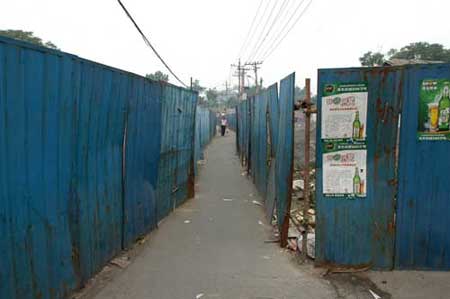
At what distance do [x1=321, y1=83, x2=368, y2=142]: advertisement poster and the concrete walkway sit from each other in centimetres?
Answer: 176

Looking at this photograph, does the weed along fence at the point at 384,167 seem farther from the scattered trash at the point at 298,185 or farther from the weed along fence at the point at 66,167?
the scattered trash at the point at 298,185

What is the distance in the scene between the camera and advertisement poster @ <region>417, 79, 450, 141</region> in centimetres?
429

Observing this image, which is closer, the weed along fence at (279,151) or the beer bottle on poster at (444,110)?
the beer bottle on poster at (444,110)

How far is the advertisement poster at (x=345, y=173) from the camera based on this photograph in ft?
15.1

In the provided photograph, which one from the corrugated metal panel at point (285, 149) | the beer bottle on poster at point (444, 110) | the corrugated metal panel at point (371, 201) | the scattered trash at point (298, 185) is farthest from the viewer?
the scattered trash at point (298, 185)

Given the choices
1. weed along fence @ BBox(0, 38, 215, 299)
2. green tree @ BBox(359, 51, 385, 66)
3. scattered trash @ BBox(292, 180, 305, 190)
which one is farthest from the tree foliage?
weed along fence @ BBox(0, 38, 215, 299)

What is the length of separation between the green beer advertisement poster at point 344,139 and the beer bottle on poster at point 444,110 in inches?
31.9

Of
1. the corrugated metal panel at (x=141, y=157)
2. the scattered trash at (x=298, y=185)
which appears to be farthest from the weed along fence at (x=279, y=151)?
the corrugated metal panel at (x=141, y=157)

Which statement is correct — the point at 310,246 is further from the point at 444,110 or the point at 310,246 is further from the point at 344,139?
the point at 444,110

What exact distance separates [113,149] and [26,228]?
1.88 metres

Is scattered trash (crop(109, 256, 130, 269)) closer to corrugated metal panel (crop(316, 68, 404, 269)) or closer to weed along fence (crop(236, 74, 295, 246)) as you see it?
weed along fence (crop(236, 74, 295, 246))

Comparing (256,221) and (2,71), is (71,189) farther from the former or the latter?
(256,221)

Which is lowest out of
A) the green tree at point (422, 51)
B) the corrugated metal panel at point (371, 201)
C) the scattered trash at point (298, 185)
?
the scattered trash at point (298, 185)

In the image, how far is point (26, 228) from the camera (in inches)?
125
